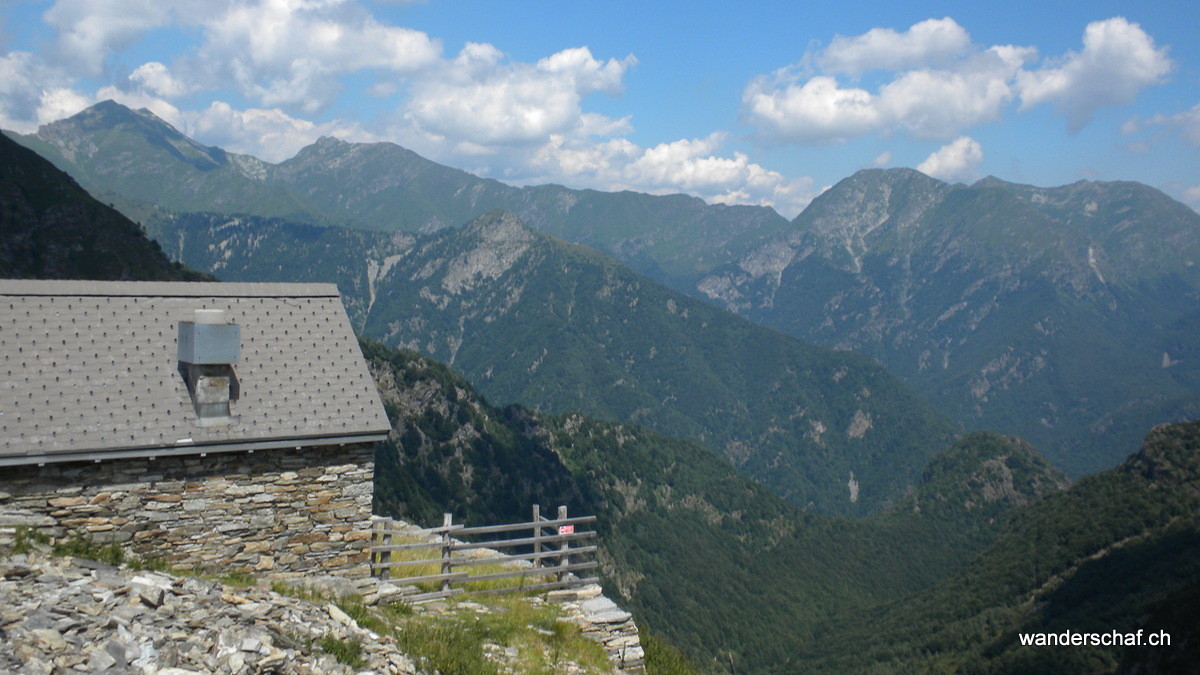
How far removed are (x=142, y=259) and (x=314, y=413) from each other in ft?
247

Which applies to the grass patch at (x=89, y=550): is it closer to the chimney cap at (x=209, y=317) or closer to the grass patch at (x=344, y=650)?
the grass patch at (x=344, y=650)

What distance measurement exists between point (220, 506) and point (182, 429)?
173 centimetres

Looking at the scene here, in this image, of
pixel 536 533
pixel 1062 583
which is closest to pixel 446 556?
pixel 536 533

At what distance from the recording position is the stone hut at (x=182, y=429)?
14.5m

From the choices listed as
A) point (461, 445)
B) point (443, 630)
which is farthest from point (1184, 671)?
point (461, 445)

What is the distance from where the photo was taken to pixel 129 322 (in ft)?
54.7

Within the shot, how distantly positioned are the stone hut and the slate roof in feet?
0.09

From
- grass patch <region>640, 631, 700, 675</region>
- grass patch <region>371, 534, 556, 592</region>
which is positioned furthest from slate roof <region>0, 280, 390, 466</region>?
grass patch <region>640, 631, 700, 675</region>

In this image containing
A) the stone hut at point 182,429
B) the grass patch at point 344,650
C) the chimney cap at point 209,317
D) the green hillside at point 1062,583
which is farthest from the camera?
the green hillside at point 1062,583

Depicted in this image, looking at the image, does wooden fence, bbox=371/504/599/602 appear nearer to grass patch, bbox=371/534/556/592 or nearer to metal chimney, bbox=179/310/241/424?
grass patch, bbox=371/534/556/592

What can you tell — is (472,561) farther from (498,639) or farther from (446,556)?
(498,639)

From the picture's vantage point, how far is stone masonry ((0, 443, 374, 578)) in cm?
1437

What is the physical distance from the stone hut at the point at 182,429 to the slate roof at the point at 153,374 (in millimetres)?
28

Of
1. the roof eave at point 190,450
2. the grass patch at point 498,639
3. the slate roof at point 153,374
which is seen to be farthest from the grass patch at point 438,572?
the slate roof at point 153,374
